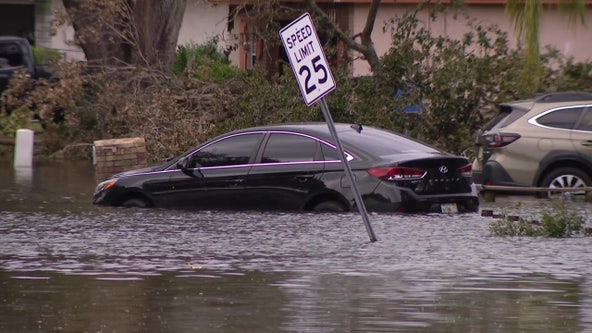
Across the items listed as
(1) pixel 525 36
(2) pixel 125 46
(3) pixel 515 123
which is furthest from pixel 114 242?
(2) pixel 125 46

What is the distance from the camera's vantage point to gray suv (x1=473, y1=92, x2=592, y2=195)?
66.6 ft

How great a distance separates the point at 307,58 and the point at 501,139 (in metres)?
6.51

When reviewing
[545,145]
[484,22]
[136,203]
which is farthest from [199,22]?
[136,203]

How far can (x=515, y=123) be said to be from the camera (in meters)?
20.5

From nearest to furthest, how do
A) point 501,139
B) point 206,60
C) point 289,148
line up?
point 289,148 < point 501,139 < point 206,60

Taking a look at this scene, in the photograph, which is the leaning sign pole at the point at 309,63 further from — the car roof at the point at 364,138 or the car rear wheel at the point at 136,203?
the car rear wheel at the point at 136,203

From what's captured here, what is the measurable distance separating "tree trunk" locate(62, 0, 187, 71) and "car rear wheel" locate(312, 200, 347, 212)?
37.9 feet

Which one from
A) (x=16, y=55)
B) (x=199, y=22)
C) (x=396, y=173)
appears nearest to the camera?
(x=396, y=173)

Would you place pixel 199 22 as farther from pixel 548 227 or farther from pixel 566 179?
pixel 548 227

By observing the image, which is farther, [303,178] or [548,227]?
[303,178]

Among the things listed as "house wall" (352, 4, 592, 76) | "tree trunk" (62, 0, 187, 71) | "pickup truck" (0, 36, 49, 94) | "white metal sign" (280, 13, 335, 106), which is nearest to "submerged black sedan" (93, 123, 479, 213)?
"white metal sign" (280, 13, 335, 106)

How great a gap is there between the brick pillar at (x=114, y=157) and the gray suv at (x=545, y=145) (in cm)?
615

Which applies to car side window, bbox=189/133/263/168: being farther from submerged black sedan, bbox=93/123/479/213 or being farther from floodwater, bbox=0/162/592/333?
floodwater, bbox=0/162/592/333

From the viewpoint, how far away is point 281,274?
1227 centimetres
